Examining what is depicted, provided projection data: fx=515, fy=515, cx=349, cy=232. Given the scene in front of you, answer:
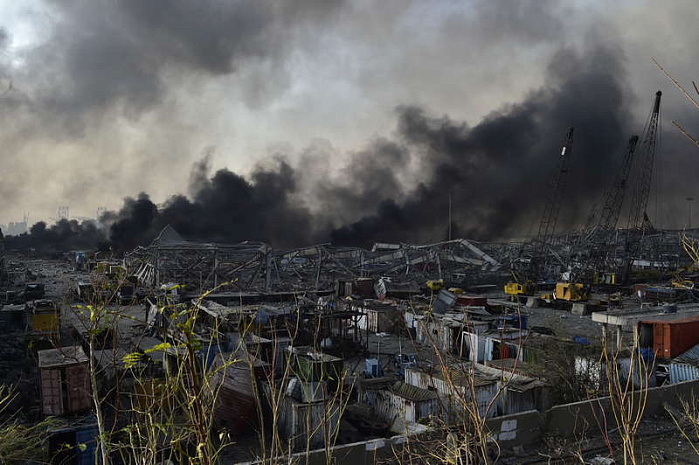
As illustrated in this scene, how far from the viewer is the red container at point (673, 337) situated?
1703 cm

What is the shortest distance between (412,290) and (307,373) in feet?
74.7

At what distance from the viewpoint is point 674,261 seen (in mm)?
58312

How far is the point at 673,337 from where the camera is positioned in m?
17.0

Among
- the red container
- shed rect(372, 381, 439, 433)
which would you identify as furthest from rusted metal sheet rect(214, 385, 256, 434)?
the red container

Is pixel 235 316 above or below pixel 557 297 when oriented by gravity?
above

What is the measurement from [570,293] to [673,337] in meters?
18.8

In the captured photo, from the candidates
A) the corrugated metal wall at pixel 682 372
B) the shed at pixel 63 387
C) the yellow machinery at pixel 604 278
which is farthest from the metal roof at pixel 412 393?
the yellow machinery at pixel 604 278

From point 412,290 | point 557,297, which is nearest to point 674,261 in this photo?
point 557,297

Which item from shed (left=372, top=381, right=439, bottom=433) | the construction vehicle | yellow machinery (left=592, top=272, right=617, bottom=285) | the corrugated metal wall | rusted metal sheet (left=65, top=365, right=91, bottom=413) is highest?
rusted metal sheet (left=65, top=365, right=91, bottom=413)

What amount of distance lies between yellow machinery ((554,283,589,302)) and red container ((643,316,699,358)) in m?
17.9

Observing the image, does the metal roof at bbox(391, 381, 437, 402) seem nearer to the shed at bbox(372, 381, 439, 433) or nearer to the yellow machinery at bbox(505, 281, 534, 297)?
the shed at bbox(372, 381, 439, 433)

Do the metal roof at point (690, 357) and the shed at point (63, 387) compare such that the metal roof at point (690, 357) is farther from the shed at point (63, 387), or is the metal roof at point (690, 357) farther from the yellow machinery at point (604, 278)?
the yellow machinery at point (604, 278)

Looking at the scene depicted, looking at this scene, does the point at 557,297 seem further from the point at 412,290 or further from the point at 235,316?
the point at 235,316

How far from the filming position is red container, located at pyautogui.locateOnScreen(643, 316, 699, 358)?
17.0m
